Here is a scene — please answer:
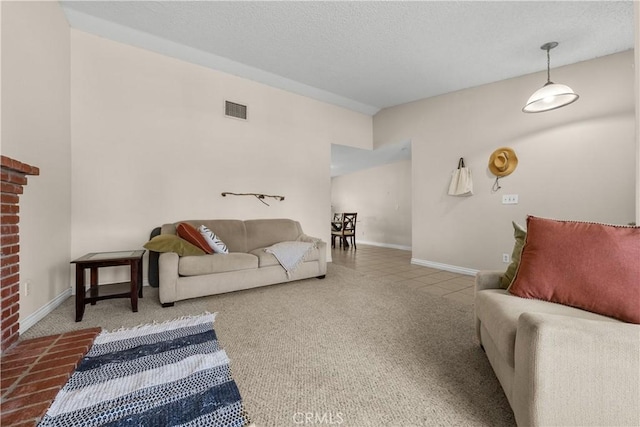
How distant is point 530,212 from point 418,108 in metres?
2.39

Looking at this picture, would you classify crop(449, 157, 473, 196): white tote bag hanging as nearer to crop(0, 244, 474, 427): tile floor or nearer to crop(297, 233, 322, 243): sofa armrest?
crop(0, 244, 474, 427): tile floor

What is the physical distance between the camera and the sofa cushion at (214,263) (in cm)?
271

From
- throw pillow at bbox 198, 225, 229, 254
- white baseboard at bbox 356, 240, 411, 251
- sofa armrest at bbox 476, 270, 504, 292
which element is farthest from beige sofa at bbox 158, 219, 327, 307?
white baseboard at bbox 356, 240, 411, 251

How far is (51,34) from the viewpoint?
2537 mm

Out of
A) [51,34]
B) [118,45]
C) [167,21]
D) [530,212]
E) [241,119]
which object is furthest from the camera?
[241,119]

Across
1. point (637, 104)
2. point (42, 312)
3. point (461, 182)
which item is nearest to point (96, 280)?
point (42, 312)

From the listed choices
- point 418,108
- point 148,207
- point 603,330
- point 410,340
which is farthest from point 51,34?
point 418,108

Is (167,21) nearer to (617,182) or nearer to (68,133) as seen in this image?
(68,133)

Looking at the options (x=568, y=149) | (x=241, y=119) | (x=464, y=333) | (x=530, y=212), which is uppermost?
(x=241, y=119)

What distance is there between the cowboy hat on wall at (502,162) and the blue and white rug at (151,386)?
397 cm

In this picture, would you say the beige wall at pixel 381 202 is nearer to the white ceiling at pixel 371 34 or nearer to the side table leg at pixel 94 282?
the white ceiling at pixel 371 34

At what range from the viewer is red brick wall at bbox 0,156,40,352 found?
166 centimetres

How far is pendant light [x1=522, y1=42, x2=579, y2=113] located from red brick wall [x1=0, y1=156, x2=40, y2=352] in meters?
4.36

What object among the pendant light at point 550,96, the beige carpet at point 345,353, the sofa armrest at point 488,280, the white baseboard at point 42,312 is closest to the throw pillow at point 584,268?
the sofa armrest at point 488,280
